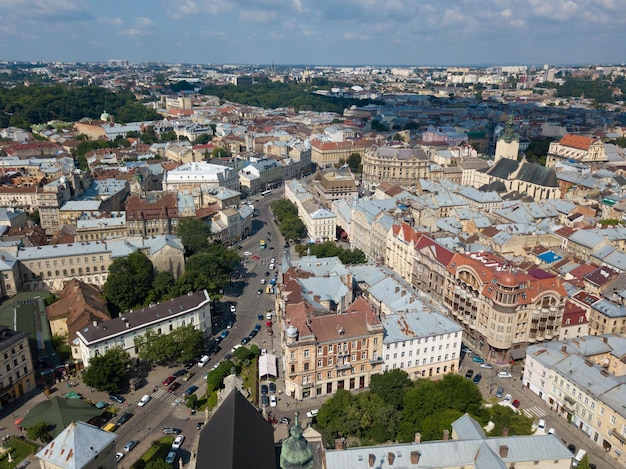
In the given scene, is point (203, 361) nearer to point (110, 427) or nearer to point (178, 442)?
point (110, 427)

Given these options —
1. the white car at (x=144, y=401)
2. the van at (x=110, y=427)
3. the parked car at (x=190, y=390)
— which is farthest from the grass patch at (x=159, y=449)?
the parked car at (x=190, y=390)

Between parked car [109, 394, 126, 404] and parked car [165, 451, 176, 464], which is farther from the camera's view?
parked car [109, 394, 126, 404]

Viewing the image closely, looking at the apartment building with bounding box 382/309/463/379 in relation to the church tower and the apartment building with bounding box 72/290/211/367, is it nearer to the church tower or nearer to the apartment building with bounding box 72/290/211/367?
the apartment building with bounding box 72/290/211/367

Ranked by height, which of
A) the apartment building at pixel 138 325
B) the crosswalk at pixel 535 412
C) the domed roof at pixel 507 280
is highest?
the domed roof at pixel 507 280

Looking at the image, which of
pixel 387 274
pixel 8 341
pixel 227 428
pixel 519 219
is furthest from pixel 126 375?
pixel 519 219

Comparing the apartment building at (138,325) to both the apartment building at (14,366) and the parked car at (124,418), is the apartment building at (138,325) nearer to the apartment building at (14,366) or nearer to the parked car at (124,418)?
the apartment building at (14,366)

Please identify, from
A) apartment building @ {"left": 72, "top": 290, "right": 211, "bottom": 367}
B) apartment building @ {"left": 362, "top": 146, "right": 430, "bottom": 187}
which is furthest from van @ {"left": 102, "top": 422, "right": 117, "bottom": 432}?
apartment building @ {"left": 362, "top": 146, "right": 430, "bottom": 187}
